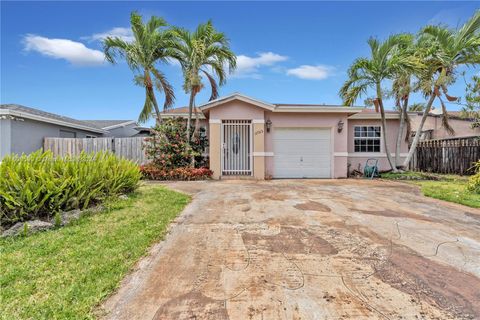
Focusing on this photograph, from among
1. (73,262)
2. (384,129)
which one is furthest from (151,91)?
(384,129)

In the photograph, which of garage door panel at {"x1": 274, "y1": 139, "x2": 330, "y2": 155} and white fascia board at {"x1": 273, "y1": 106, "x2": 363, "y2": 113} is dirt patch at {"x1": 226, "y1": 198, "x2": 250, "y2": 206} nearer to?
garage door panel at {"x1": 274, "y1": 139, "x2": 330, "y2": 155}

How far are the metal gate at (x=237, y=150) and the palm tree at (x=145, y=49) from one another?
3.99m

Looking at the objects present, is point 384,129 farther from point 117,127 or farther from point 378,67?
point 117,127

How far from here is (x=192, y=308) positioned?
2314 millimetres

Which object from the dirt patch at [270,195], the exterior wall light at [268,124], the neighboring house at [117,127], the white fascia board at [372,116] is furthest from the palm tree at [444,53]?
the neighboring house at [117,127]

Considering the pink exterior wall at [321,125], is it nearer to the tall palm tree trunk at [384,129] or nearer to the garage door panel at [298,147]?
the garage door panel at [298,147]

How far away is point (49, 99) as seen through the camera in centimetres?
1764

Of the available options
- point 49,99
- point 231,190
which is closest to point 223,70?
point 231,190

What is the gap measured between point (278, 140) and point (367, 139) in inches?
207

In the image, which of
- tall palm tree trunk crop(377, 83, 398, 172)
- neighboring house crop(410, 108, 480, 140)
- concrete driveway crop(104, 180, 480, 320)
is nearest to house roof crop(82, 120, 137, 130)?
concrete driveway crop(104, 180, 480, 320)

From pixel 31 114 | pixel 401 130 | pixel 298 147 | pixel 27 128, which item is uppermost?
pixel 31 114

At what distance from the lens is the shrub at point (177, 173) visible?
11.1 m

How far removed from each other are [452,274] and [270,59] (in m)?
19.3

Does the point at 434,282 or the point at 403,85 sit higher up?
the point at 403,85
